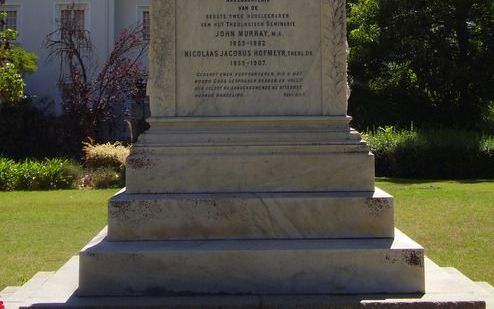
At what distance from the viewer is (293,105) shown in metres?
5.92

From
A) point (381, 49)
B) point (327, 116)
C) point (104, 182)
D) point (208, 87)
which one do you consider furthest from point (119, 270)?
point (381, 49)

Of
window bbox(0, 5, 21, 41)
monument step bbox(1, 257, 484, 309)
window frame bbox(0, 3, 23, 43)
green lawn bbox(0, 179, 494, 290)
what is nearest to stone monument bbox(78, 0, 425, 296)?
monument step bbox(1, 257, 484, 309)

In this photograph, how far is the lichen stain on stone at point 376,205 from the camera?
17.6ft

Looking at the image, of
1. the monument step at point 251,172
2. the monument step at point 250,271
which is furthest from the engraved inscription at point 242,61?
the monument step at point 250,271

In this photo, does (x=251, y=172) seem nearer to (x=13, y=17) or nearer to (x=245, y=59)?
(x=245, y=59)

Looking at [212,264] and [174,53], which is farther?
[174,53]

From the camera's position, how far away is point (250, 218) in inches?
212

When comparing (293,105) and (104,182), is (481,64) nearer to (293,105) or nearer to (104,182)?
(104,182)

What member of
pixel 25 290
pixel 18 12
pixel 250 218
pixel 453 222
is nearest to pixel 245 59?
pixel 250 218

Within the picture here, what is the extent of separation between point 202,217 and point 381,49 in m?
25.2

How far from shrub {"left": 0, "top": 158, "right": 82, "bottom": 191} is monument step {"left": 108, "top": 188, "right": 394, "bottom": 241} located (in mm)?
16115

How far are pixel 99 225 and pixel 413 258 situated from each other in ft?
25.9

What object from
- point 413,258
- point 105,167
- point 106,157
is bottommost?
point 105,167

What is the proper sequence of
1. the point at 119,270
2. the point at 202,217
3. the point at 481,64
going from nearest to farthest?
the point at 119,270 → the point at 202,217 → the point at 481,64
